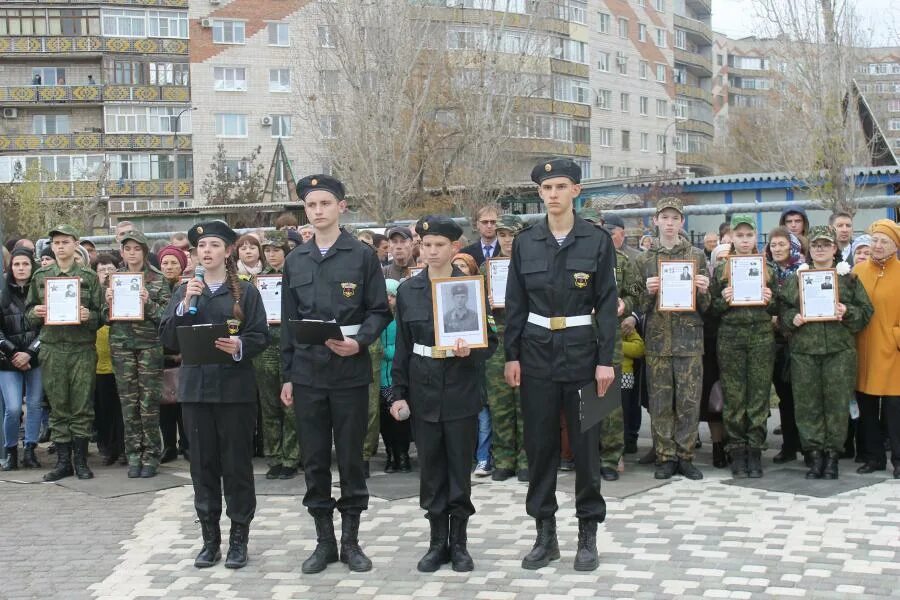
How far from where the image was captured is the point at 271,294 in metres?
9.88

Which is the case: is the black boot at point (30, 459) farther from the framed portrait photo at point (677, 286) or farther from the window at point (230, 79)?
the window at point (230, 79)

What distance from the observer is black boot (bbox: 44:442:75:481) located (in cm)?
1009

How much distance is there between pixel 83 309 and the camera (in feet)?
32.7

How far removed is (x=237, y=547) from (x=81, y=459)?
361 cm

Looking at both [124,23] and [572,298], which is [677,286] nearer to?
[572,298]

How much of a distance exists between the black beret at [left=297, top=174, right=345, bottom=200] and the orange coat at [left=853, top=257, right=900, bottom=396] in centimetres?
488

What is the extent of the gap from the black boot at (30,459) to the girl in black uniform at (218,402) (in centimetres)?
429

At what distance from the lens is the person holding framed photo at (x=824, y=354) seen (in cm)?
904

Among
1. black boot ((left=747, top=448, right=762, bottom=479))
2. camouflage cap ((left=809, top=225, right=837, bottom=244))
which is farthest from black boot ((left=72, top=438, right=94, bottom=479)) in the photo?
camouflage cap ((left=809, top=225, right=837, bottom=244))

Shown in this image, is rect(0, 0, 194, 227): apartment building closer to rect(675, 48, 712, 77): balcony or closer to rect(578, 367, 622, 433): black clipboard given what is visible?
rect(675, 48, 712, 77): balcony

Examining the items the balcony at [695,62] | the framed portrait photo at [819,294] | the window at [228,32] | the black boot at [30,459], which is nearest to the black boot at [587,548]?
the framed portrait photo at [819,294]

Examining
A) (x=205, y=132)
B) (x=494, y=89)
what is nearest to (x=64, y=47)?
(x=205, y=132)

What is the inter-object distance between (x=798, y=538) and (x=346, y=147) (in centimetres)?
2396

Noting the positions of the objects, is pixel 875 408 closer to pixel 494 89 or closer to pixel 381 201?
pixel 381 201
